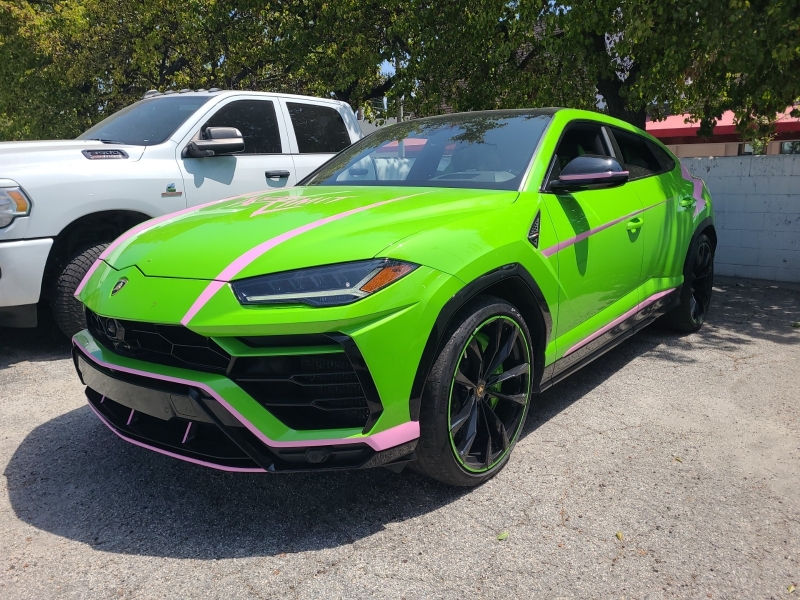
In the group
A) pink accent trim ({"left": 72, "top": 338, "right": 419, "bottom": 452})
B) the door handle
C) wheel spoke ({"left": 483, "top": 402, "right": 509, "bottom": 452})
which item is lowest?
wheel spoke ({"left": 483, "top": 402, "right": 509, "bottom": 452})

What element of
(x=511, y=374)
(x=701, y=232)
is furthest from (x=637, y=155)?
(x=511, y=374)

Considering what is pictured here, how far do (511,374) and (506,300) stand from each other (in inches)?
13.0

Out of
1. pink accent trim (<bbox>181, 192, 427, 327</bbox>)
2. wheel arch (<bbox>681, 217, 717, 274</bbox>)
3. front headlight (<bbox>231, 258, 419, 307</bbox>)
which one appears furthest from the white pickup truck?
wheel arch (<bbox>681, 217, 717, 274</bbox>)

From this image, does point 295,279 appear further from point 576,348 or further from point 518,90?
point 518,90

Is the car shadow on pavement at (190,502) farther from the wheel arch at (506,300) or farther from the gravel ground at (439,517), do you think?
the wheel arch at (506,300)

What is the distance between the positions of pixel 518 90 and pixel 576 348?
7.89 metres

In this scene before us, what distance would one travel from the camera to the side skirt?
3.28 metres

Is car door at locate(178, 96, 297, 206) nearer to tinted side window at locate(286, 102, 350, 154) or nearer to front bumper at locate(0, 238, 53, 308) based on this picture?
tinted side window at locate(286, 102, 350, 154)

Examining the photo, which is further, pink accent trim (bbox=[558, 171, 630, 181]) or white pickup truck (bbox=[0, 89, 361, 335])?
white pickup truck (bbox=[0, 89, 361, 335])

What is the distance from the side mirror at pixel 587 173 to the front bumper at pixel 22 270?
323 centimetres

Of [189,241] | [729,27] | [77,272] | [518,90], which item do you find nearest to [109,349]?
[189,241]

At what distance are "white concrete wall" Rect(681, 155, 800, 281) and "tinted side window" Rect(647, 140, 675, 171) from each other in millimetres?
3876

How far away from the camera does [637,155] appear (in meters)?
4.52

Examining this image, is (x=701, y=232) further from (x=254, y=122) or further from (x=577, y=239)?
(x=254, y=122)
